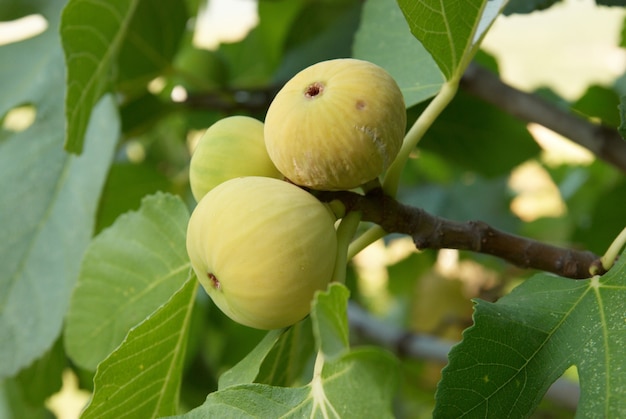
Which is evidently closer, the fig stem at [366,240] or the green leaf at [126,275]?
the fig stem at [366,240]

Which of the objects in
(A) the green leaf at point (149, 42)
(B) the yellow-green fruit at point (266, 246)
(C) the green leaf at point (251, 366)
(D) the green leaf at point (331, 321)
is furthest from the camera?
(A) the green leaf at point (149, 42)

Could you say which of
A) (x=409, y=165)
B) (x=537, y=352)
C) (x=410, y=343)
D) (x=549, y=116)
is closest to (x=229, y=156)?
(x=537, y=352)

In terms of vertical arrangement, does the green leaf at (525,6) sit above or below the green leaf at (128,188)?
above

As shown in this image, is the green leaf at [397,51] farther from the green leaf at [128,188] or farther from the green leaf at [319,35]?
the green leaf at [128,188]

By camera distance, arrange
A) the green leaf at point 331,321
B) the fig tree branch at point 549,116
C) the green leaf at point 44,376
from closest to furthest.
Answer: the green leaf at point 331,321
the fig tree branch at point 549,116
the green leaf at point 44,376

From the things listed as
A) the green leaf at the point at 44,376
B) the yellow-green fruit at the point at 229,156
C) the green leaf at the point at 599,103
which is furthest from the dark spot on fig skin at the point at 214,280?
the green leaf at the point at 599,103

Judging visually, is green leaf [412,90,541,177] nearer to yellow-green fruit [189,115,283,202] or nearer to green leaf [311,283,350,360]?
yellow-green fruit [189,115,283,202]

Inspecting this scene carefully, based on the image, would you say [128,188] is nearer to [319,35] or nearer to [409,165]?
[319,35]
